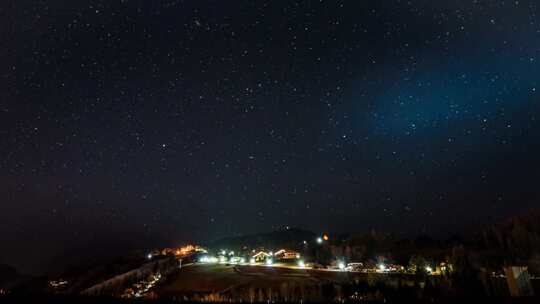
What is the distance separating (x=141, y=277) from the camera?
4900 cm

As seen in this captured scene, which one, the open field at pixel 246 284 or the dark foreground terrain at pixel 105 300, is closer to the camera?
the dark foreground terrain at pixel 105 300

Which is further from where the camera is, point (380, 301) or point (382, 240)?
point (382, 240)

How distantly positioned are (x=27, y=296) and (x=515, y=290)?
7872 mm

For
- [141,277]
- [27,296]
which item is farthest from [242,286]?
[27,296]

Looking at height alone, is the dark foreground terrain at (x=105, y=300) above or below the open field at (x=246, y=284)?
above

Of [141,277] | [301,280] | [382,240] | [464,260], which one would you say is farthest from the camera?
[382,240]

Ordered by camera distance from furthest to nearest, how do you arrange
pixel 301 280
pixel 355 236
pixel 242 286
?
pixel 355 236 < pixel 301 280 < pixel 242 286

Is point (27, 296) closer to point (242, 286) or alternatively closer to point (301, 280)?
point (242, 286)

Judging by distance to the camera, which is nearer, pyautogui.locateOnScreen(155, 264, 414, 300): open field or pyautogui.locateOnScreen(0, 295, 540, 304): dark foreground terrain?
pyautogui.locateOnScreen(0, 295, 540, 304): dark foreground terrain

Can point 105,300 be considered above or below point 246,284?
above

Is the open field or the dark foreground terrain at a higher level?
the dark foreground terrain

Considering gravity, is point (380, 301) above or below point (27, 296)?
below

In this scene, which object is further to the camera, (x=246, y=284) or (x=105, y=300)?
(x=246, y=284)

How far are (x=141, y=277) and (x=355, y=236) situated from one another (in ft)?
344
